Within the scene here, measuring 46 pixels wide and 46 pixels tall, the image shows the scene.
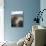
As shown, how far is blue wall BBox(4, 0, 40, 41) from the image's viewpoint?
5.39 meters

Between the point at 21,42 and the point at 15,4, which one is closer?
the point at 21,42

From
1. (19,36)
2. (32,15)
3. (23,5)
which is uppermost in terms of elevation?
(23,5)

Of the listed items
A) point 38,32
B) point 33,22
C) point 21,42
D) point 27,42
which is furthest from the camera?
point 33,22

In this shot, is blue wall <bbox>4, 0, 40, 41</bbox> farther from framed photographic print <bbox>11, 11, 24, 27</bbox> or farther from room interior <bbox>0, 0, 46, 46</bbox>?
framed photographic print <bbox>11, 11, 24, 27</bbox>

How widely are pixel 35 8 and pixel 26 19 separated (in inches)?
22.5

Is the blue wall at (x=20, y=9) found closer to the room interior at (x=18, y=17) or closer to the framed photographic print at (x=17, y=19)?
the room interior at (x=18, y=17)

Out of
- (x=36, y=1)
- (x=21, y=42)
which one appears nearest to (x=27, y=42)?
(x=21, y=42)

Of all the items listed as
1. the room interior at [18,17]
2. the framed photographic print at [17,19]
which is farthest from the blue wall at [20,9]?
the framed photographic print at [17,19]

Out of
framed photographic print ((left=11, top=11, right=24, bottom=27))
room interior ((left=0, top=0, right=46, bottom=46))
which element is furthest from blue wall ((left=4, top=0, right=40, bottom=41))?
framed photographic print ((left=11, top=11, right=24, bottom=27))

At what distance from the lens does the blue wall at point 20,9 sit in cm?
539

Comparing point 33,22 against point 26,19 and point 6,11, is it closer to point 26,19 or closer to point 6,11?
point 26,19

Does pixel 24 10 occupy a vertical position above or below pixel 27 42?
above

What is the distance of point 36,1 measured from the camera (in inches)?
211

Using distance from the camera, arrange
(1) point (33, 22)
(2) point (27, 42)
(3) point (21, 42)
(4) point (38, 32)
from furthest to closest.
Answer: (1) point (33, 22) → (3) point (21, 42) → (2) point (27, 42) → (4) point (38, 32)
